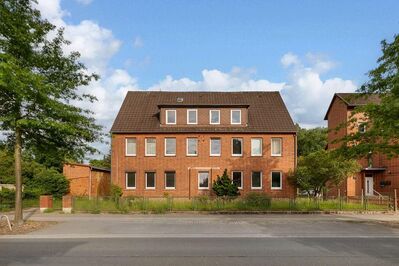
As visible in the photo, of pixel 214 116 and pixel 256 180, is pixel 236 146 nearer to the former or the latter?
pixel 214 116

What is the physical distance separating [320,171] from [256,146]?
8385mm

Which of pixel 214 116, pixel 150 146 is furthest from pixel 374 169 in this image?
pixel 150 146

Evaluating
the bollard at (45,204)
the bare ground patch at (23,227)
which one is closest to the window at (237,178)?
the bollard at (45,204)

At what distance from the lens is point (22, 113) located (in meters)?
17.8

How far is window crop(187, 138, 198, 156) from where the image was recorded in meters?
40.5

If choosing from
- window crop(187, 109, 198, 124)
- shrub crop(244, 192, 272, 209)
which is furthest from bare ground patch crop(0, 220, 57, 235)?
window crop(187, 109, 198, 124)

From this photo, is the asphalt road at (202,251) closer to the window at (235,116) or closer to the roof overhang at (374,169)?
the window at (235,116)

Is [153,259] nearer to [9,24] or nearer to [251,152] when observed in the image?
[9,24]

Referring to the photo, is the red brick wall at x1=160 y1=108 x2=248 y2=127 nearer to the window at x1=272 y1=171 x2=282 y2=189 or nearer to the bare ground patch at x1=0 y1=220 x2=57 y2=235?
the window at x1=272 y1=171 x2=282 y2=189

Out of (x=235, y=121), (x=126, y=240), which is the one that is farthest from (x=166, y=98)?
(x=126, y=240)

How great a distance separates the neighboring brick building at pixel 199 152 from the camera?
132 feet

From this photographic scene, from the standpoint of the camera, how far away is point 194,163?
4038 centimetres

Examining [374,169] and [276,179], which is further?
[374,169]

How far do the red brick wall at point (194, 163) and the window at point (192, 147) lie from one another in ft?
1.14
